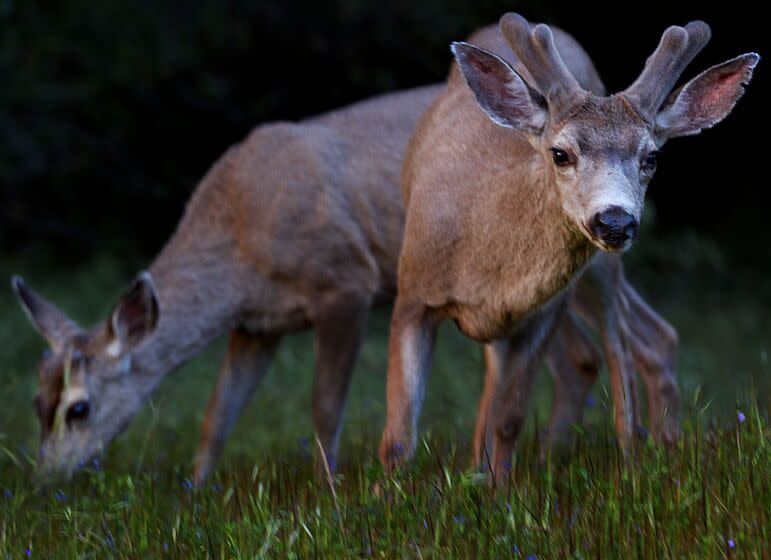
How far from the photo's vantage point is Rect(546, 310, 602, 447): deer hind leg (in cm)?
781

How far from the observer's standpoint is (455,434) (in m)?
7.05

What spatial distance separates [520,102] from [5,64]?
7847 mm

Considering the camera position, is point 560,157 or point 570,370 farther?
point 570,370

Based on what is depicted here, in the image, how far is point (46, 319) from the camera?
7.72 metres

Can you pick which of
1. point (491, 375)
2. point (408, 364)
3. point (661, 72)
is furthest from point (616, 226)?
point (491, 375)

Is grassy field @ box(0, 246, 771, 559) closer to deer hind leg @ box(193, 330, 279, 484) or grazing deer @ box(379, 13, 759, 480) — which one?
grazing deer @ box(379, 13, 759, 480)

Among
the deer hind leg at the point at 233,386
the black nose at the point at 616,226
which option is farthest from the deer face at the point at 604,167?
the deer hind leg at the point at 233,386

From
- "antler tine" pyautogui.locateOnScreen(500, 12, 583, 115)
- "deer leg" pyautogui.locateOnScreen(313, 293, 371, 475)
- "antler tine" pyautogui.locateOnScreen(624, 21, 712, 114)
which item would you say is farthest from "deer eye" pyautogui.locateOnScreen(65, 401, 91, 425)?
"antler tine" pyautogui.locateOnScreen(624, 21, 712, 114)

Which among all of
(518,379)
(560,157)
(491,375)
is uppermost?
(560,157)

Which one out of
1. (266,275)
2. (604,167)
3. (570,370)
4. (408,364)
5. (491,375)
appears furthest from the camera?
(266,275)

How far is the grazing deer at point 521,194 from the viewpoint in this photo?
16.1 feet

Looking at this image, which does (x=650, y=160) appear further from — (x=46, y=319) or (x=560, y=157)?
(x=46, y=319)

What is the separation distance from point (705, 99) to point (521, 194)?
0.75 m

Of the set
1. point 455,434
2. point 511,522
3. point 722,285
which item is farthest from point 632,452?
point 722,285
